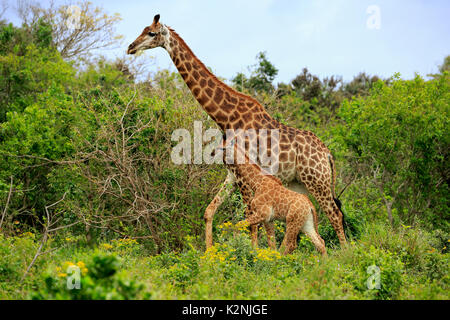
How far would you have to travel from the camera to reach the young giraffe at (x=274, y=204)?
7.49 meters

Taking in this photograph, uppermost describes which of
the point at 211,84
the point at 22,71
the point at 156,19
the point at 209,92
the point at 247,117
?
the point at 22,71

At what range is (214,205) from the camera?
8242mm

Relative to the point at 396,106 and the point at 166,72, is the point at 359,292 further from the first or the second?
the point at 166,72

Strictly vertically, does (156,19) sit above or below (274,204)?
above

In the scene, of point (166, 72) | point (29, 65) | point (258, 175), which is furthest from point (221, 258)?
point (166, 72)

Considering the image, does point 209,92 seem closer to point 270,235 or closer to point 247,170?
point 247,170

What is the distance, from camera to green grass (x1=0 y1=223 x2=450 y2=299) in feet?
15.9

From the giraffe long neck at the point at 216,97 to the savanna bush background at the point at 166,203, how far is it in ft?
3.84

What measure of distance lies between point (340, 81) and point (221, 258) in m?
23.3

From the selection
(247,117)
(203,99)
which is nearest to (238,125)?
(247,117)

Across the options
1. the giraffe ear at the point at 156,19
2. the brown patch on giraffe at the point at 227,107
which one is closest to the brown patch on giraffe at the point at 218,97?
the brown patch on giraffe at the point at 227,107

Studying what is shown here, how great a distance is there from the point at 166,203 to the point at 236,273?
2.73 meters

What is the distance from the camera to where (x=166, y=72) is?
20156 millimetres

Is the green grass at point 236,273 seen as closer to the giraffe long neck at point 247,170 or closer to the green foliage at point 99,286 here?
the green foliage at point 99,286
